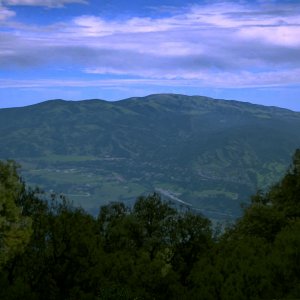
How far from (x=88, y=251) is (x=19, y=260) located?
7.46 meters

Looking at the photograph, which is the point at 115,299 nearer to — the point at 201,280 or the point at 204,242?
the point at 201,280

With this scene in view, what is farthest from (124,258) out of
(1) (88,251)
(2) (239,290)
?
(2) (239,290)

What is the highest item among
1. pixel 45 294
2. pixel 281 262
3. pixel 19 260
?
pixel 281 262

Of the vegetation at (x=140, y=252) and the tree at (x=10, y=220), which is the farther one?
the vegetation at (x=140, y=252)

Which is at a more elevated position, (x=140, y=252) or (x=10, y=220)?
(x=10, y=220)

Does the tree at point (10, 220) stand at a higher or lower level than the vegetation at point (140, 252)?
higher

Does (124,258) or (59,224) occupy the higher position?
(59,224)

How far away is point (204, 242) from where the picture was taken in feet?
189

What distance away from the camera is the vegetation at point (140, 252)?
40500mm

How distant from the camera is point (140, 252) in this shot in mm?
52094

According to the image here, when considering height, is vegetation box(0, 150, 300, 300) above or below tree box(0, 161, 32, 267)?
below

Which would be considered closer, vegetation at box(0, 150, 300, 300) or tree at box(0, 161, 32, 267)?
tree at box(0, 161, 32, 267)

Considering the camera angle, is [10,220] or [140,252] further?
[140,252]

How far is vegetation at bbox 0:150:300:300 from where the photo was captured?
40500mm
